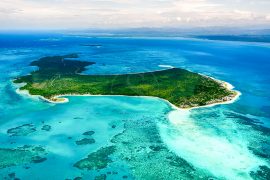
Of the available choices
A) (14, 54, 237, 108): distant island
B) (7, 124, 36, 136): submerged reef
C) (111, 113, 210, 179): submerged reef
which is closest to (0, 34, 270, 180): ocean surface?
(111, 113, 210, 179): submerged reef

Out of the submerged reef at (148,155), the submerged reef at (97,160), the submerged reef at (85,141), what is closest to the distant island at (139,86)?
the submerged reef at (148,155)

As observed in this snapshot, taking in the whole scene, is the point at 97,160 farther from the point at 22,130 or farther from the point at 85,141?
the point at 22,130

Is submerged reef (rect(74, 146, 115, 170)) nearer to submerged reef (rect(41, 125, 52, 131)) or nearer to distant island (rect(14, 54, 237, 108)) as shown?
submerged reef (rect(41, 125, 52, 131))

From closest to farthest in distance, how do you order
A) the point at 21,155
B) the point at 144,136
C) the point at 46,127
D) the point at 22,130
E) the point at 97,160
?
the point at 97,160 → the point at 21,155 → the point at 144,136 → the point at 22,130 → the point at 46,127

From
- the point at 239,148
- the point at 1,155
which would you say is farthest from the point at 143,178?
the point at 1,155

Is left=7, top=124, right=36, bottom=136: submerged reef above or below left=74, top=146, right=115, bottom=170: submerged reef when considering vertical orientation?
above

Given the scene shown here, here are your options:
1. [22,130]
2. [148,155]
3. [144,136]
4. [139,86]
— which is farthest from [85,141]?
[139,86]

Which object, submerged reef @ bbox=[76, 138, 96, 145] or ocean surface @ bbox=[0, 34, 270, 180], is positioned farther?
submerged reef @ bbox=[76, 138, 96, 145]
